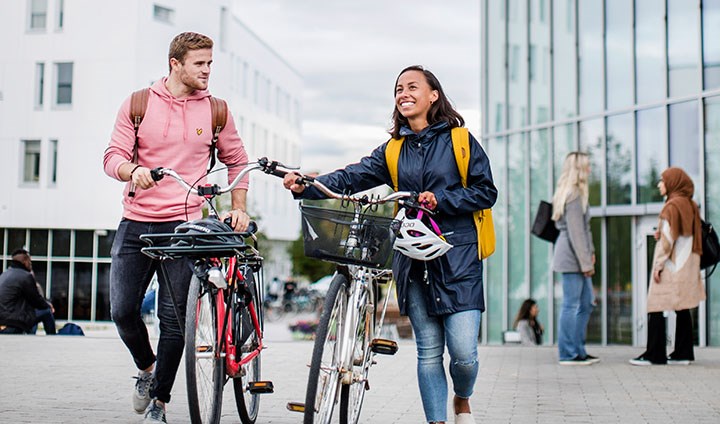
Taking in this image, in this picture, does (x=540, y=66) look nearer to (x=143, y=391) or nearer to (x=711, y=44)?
(x=711, y=44)

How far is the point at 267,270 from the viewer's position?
65.4m

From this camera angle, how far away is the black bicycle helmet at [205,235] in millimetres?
5027

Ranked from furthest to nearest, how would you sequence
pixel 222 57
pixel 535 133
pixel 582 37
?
pixel 535 133
pixel 582 37
pixel 222 57

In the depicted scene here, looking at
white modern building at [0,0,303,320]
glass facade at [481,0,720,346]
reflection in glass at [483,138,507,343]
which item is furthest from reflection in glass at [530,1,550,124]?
white modern building at [0,0,303,320]

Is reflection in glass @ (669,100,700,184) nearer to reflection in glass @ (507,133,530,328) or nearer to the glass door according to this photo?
the glass door

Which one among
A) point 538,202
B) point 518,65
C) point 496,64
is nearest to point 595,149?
point 538,202

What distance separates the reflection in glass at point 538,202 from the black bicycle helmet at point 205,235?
1754cm

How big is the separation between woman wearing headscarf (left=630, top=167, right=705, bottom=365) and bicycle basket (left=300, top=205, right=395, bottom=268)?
20.3 ft

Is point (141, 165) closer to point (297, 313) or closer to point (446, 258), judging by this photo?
point (446, 258)

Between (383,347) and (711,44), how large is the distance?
13.4 meters

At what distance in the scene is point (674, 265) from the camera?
423 inches

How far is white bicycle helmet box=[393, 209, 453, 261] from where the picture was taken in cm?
509

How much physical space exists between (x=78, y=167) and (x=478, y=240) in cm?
784

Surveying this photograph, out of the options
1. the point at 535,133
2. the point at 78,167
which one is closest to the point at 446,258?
the point at 78,167
